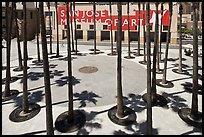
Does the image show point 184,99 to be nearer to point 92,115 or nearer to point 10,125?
point 92,115

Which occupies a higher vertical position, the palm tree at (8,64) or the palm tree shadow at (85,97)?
the palm tree at (8,64)

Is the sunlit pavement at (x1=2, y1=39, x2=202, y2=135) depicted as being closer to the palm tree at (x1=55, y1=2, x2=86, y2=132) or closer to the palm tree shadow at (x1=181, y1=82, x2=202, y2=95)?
the palm tree shadow at (x1=181, y1=82, x2=202, y2=95)

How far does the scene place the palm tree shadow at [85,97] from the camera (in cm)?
1623

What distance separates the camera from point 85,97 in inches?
677

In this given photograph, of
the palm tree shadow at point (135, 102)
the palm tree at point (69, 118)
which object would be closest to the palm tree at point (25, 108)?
the palm tree at point (69, 118)

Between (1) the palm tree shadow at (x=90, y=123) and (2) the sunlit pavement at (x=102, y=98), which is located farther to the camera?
(2) the sunlit pavement at (x=102, y=98)

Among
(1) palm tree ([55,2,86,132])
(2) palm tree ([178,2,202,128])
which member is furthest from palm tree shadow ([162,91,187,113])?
(1) palm tree ([55,2,86,132])

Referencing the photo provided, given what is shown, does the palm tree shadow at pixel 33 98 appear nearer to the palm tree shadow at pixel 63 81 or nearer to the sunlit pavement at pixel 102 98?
the sunlit pavement at pixel 102 98

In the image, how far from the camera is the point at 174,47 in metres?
39.7

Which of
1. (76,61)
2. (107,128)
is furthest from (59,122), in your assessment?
(76,61)

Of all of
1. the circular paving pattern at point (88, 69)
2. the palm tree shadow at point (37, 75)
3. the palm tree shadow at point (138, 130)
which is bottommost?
the palm tree shadow at point (138, 130)

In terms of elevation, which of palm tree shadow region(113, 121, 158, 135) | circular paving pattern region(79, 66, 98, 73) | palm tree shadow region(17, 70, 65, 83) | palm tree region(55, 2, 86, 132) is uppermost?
circular paving pattern region(79, 66, 98, 73)

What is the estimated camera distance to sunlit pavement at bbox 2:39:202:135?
12.9 meters

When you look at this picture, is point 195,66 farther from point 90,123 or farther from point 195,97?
point 90,123
